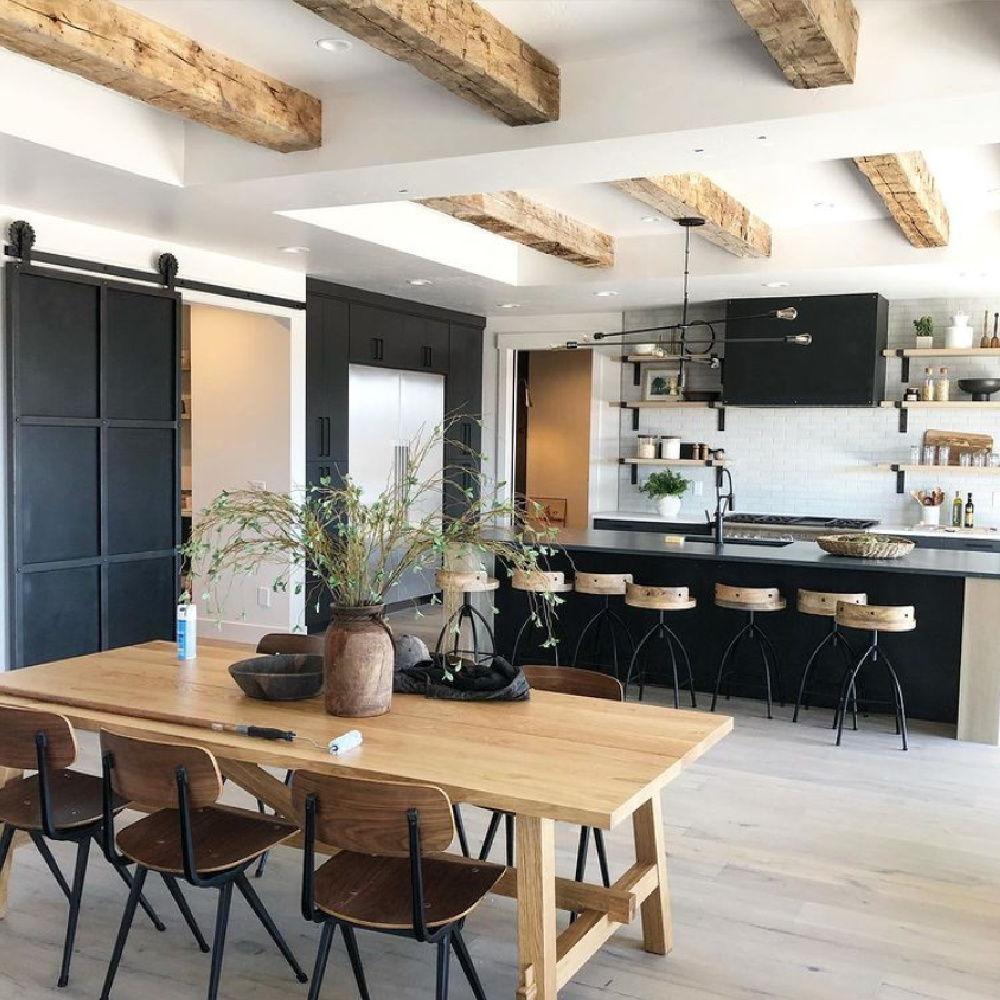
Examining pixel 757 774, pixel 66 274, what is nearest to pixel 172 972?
pixel 757 774

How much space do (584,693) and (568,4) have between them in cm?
217

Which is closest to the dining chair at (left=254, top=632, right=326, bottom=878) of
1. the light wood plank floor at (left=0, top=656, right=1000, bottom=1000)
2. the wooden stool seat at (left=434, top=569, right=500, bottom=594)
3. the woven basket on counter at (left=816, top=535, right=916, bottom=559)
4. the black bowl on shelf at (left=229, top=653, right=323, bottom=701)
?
the black bowl on shelf at (left=229, top=653, right=323, bottom=701)

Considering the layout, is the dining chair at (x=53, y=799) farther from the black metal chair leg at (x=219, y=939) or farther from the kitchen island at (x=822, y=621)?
the kitchen island at (x=822, y=621)

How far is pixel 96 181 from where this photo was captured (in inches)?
178

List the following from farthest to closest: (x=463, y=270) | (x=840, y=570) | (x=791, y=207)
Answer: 1. (x=463, y=270)
2. (x=791, y=207)
3. (x=840, y=570)

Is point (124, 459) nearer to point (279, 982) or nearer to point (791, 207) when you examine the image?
point (279, 982)

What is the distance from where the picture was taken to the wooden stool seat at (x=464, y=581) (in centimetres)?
581

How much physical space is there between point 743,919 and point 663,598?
2.41m

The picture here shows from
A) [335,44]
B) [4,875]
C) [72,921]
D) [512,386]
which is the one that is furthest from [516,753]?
[512,386]

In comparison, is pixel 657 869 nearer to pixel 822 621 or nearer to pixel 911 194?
pixel 822 621

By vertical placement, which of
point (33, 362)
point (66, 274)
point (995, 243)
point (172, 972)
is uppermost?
point (995, 243)

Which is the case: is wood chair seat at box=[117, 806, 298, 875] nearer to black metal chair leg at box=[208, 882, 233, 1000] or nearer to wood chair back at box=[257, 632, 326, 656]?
black metal chair leg at box=[208, 882, 233, 1000]

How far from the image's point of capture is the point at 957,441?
7.96m

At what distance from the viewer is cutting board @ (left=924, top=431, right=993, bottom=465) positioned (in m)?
7.88
